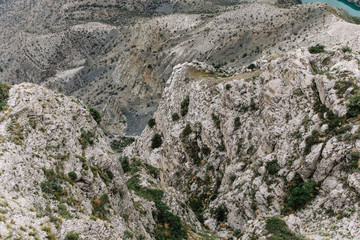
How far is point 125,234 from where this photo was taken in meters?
17.0

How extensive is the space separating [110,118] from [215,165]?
91138 millimetres

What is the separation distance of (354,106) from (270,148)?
9486 millimetres

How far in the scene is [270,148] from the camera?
2972 cm

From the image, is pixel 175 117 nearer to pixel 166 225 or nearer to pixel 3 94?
pixel 166 225

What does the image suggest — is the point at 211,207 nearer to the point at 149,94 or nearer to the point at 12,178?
the point at 12,178

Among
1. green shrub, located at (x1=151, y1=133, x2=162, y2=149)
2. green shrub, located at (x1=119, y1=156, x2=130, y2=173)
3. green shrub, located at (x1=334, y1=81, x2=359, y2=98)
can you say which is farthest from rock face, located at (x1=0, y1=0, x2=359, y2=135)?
green shrub, located at (x1=334, y1=81, x2=359, y2=98)

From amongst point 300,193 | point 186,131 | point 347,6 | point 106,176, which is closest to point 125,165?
point 186,131

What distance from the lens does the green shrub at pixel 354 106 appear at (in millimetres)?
22594

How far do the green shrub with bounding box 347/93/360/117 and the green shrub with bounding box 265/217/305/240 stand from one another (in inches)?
434

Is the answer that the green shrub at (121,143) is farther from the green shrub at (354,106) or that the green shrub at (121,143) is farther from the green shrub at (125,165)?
the green shrub at (354,106)

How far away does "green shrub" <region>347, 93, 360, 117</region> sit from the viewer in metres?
22.6

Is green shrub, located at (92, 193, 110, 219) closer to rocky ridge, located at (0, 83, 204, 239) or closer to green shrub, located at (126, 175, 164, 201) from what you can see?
rocky ridge, located at (0, 83, 204, 239)

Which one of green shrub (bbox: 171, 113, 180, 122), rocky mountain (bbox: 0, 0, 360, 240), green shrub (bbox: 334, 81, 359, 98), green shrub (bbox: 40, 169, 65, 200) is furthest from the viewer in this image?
green shrub (bbox: 171, 113, 180, 122)

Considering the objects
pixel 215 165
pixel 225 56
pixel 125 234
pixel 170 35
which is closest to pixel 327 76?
pixel 215 165
